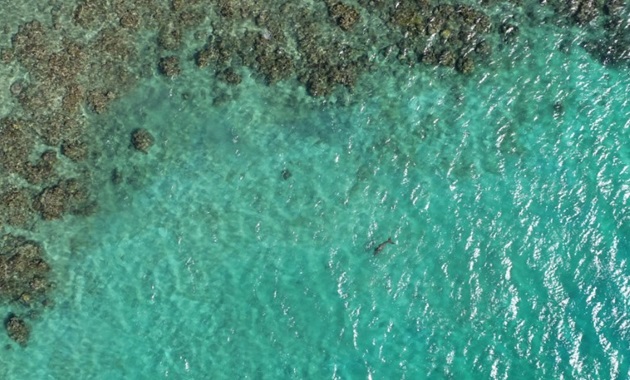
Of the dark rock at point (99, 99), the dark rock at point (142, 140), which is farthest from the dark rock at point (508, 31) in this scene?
the dark rock at point (99, 99)

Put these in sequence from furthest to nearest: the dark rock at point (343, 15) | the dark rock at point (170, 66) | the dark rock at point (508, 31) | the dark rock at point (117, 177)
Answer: the dark rock at point (508, 31), the dark rock at point (343, 15), the dark rock at point (170, 66), the dark rock at point (117, 177)

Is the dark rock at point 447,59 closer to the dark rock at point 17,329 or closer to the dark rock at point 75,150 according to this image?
the dark rock at point 75,150

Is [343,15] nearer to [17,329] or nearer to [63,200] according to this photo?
[63,200]

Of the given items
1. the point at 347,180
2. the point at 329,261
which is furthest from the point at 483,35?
the point at 329,261

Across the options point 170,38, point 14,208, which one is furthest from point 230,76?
point 14,208

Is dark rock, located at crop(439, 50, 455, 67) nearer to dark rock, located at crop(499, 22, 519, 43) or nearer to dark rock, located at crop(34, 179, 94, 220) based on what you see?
dark rock, located at crop(499, 22, 519, 43)

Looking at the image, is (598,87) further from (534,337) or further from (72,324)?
(72,324)
